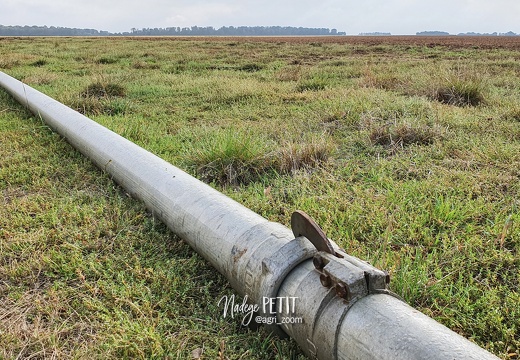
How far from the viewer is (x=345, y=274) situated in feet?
3.97

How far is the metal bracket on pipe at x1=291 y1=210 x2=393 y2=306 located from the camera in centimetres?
121

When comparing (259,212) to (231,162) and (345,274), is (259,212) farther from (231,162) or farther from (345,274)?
(345,274)

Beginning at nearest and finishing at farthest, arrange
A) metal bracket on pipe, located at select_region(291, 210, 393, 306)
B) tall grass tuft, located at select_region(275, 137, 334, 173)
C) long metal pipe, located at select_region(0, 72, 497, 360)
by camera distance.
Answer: long metal pipe, located at select_region(0, 72, 497, 360) < metal bracket on pipe, located at select_region(291, 210, 393, 306) < tall grass tuft, located at select_region(275, 137, 334, 173)

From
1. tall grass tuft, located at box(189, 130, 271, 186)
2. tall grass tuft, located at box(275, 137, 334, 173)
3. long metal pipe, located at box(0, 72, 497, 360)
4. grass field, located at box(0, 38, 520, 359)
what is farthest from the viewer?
tall grass tuft, located at box(275, 137, 334, 173)

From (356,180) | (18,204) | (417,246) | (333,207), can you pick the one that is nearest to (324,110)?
(356,180)

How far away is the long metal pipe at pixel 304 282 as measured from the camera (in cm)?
110

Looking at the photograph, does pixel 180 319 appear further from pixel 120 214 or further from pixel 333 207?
pixel 333 207

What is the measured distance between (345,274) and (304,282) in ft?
0.64

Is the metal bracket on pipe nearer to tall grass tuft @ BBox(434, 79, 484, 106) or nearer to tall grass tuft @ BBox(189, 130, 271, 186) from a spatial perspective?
tall grass tuft @ BBox(189, 130, 271, 186)

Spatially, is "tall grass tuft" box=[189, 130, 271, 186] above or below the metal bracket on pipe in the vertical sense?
below

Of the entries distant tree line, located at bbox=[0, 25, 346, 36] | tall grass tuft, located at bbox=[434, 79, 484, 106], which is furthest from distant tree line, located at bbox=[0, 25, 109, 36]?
tall grass tuft, located at bbox=[434, 79, 484, 106]

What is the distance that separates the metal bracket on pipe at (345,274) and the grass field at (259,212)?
0.40 metres

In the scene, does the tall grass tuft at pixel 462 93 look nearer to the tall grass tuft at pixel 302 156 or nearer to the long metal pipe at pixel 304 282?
the tall grass tuft at pixel 302 156

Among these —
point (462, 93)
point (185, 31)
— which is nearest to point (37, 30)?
point (185, 31)
